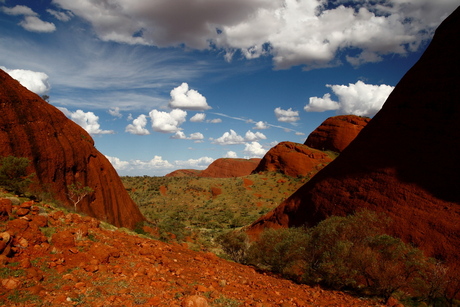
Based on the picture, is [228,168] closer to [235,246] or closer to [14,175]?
[235,246]

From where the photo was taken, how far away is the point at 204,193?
54.2m

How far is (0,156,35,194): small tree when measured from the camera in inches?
395

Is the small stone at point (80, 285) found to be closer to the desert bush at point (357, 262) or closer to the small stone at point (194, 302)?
the small stone at point (194, 302)

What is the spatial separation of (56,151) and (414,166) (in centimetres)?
2374

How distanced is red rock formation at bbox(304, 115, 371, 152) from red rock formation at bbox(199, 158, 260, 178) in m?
66.5

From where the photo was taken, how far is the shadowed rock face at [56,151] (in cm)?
1400

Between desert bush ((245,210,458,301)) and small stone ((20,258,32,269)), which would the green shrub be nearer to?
desert bush ((245,210,458,301))

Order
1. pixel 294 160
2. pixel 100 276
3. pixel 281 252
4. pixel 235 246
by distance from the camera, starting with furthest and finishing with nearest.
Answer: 1. pixel 294 160
2. pixel 235 246
3. pixel 281 252
4. pixel 100 276

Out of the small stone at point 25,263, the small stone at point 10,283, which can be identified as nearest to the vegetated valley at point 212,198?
the small stone at point 25,263

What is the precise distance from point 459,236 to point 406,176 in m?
4.74

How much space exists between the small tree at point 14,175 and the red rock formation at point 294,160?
51372 mm

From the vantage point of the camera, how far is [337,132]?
6169cm

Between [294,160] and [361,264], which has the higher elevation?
[294,160]

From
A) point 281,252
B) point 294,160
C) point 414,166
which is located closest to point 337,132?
point 294,160
